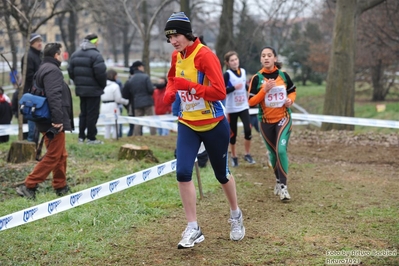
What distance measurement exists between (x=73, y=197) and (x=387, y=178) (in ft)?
19.0

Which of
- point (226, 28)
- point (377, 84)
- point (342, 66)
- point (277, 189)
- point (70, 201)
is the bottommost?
point (377, 84)

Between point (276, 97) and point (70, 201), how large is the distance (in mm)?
3429

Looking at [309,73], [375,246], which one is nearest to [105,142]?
[375,246]

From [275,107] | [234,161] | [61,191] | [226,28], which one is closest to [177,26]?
[275,107]

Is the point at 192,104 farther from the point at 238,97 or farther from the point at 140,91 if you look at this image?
the point at 140,91

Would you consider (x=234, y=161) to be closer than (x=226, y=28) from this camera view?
Yes

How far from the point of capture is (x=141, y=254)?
5.63 m

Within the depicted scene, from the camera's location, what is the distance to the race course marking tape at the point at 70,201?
17.8ft

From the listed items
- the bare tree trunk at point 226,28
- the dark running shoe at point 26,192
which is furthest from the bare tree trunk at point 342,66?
the dark running shoe at point 26,192

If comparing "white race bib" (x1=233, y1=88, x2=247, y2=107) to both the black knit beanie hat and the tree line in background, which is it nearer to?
the tree line in background

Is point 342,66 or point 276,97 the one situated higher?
point 276,97

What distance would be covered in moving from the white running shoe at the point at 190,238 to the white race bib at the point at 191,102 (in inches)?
44.4

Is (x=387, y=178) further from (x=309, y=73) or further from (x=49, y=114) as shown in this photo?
(x=309, y=73)

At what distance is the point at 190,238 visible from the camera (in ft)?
18.8
